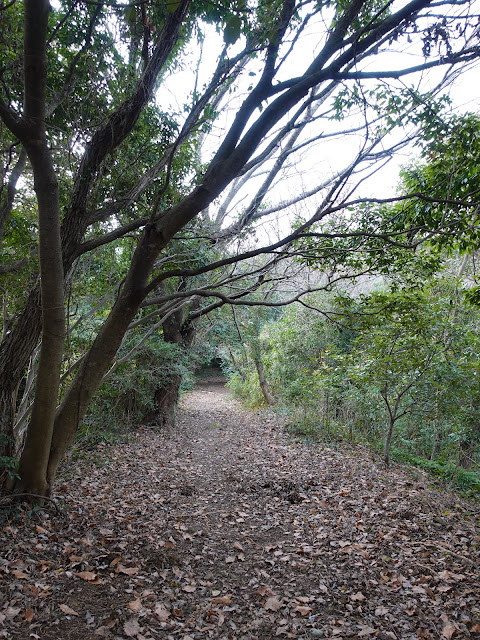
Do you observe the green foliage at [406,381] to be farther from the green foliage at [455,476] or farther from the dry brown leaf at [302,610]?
the dry brown leaf at [302,610]

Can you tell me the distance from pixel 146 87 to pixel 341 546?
19.3 feet

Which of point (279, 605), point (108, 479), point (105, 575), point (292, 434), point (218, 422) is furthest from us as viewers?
point (218, 422)

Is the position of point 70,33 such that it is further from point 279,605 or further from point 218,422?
point 218,422

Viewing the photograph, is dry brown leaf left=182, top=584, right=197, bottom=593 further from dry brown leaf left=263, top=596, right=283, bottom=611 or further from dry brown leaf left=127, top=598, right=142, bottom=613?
dry brown leaf left=263, top=596, right=283, bottom=611

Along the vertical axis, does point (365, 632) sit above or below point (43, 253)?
below

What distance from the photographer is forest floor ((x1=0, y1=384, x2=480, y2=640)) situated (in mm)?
2906

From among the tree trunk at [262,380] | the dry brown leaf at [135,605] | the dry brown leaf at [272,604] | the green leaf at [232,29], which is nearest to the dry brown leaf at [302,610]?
the dry brown leaf at [272,604]

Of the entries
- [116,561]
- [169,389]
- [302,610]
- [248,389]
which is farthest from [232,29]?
[248,389]

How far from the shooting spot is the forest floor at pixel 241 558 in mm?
2906

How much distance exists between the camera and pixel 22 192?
22.4 ft

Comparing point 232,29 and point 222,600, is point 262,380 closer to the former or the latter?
point 222,600

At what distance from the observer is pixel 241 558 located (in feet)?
13.1

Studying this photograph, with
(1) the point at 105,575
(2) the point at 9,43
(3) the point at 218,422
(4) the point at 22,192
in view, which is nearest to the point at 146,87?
(2) the point at 9,43

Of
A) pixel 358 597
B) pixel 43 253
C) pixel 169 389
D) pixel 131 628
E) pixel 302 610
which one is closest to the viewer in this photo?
pixel 131 628
